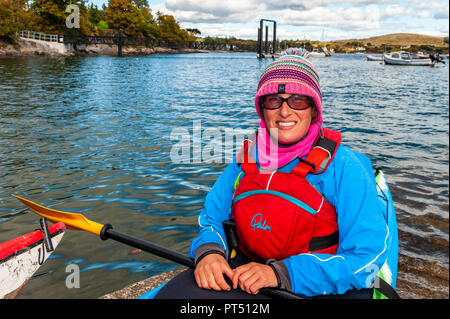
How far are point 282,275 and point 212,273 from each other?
44 cm

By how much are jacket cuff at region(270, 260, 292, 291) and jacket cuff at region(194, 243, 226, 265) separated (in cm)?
42

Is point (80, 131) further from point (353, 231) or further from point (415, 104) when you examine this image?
point (415, 104)

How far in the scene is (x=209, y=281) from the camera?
84.8 inches

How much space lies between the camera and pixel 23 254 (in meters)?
3.19

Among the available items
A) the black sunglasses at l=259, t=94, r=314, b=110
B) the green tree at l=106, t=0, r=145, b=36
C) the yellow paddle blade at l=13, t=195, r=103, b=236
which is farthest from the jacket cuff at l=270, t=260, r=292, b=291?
the green tree at l=106, t=0, r=145, b=36

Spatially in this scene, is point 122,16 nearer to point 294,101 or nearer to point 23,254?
point 23,254

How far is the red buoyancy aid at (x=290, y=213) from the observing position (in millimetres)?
2219

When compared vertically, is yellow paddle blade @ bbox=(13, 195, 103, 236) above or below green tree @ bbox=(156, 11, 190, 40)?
below

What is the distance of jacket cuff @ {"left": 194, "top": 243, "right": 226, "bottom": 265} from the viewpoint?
2373 mm

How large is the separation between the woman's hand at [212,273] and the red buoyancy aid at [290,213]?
269mm

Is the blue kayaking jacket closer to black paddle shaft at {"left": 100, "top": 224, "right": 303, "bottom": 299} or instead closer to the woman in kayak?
the woman in kayak

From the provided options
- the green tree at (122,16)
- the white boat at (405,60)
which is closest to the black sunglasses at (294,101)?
the white boat at (405,60)

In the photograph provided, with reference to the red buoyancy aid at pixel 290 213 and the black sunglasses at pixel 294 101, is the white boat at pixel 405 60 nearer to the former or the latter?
the black sunglasses at pixel 294 101

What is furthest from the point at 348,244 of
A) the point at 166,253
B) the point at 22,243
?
the point at 22,243
